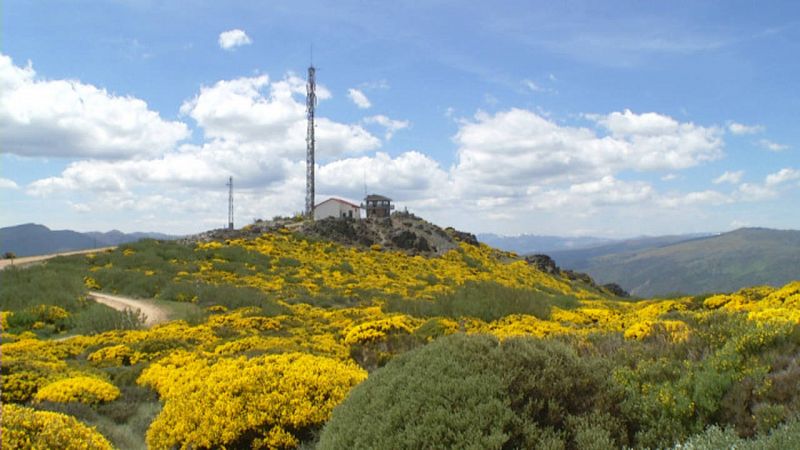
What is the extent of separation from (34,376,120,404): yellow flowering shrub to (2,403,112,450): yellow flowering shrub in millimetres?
3420

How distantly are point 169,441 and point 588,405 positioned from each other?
515 cm

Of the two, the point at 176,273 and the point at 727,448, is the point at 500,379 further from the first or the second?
the point at 176,273

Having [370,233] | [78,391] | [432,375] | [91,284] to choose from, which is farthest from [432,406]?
[370,233]

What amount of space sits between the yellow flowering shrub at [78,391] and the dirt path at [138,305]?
34.5ft

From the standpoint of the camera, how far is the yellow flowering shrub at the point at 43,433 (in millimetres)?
5195

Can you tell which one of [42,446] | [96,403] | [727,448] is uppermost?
[727,448]

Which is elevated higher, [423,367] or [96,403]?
[423,367]

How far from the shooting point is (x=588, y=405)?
5336 millimetres

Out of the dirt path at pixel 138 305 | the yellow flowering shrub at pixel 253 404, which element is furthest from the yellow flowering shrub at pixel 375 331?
the dirt path at pixel 138 305

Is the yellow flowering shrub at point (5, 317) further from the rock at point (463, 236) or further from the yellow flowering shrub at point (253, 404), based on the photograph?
the rock at point (463, 236)

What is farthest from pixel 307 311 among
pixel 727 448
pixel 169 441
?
pixel 727 448

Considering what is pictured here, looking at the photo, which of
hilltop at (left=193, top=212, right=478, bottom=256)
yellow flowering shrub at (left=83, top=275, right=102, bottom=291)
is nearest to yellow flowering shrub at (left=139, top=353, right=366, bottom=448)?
yellow flowering shrub at (left=83, top=275, right=102, bottom=291)

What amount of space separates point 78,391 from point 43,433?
4074mm

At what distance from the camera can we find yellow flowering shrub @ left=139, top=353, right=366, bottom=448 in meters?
6.47
